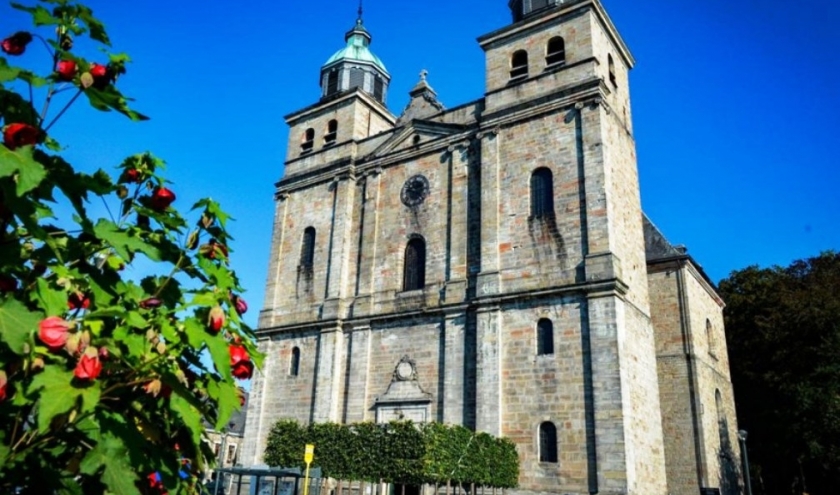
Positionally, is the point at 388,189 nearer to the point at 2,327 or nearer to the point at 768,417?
the point at 768,417

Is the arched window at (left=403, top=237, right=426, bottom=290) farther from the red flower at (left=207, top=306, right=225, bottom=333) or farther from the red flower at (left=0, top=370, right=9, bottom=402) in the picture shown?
the red flower at (left=0, top=370, right=9, bottom=402)

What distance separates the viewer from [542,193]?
22.6 m

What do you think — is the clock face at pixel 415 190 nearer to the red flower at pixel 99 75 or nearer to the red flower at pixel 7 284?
the red flower at pixel 99 75

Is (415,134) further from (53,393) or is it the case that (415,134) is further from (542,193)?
(53,393)

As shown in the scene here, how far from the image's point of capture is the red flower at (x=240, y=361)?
9.87ft

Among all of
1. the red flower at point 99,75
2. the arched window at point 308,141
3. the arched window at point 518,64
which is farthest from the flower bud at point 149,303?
the arched window at point 308,141

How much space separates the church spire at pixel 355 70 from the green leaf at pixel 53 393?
28946mm

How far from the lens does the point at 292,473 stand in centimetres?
1691

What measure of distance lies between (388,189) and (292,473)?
13072 millimetres

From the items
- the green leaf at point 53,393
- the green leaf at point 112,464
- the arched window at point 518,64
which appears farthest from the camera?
the arched window at point 518,64

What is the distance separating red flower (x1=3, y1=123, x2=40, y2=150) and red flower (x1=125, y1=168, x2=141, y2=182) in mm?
899

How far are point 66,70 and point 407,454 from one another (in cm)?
1591

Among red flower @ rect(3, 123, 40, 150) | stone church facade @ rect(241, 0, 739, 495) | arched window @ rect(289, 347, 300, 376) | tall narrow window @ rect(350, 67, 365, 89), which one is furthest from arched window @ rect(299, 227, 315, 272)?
red flower @ rect(3, 123, 40, 150)

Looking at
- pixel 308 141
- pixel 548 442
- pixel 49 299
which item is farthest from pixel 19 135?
pixel 308 141
